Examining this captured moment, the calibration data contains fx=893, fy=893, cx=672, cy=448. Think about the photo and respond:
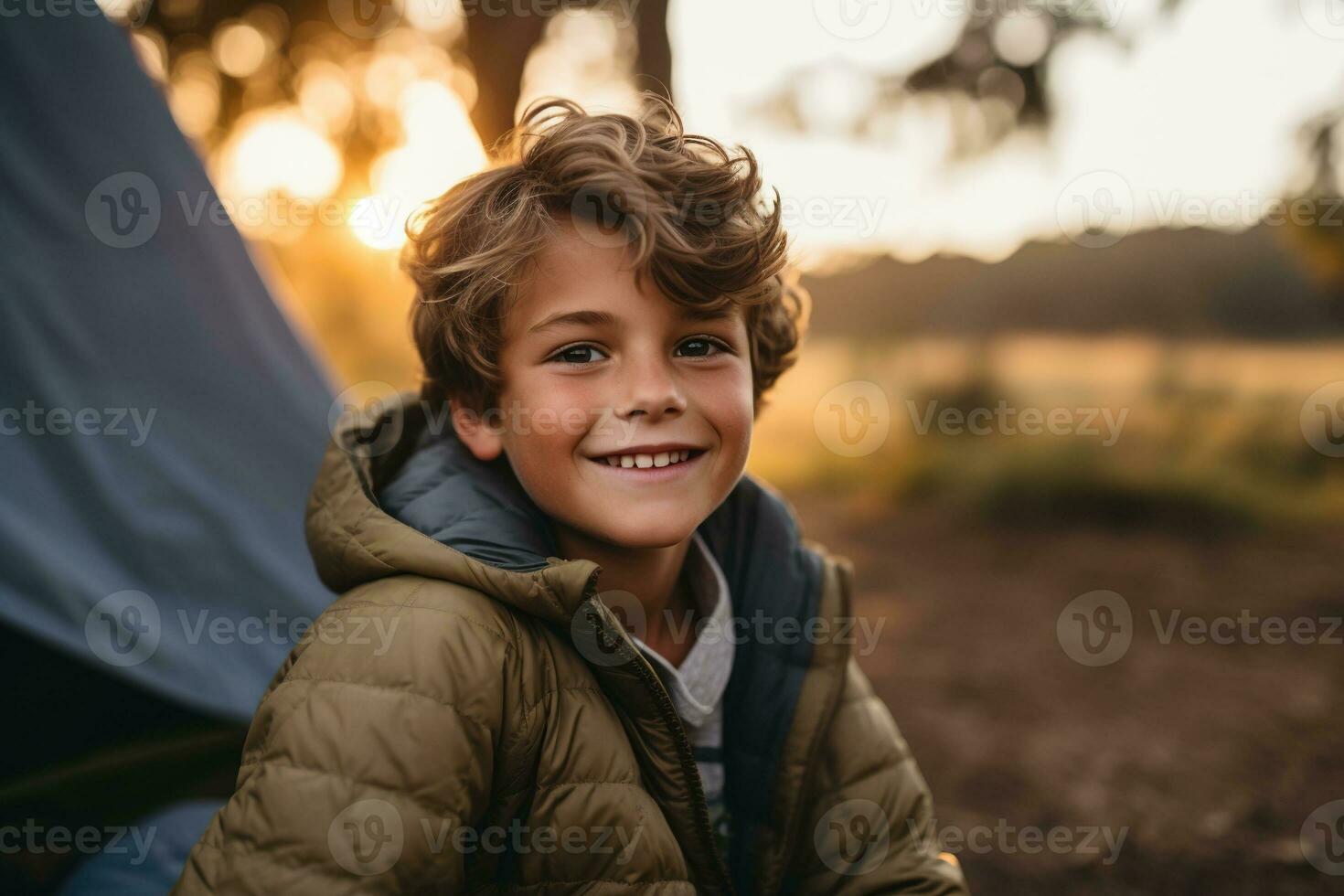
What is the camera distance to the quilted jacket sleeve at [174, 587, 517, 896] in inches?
41.2

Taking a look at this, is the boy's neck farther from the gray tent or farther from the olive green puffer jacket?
the gray tent

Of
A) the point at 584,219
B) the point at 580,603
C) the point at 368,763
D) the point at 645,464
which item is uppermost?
the point at 584,219

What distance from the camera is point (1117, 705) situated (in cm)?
347

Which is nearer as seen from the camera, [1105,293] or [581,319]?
[581,319]

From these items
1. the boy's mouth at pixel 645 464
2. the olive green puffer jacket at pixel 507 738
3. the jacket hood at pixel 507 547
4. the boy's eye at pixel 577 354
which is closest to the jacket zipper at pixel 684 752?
the olive green puffer jacket at pixel 507 738

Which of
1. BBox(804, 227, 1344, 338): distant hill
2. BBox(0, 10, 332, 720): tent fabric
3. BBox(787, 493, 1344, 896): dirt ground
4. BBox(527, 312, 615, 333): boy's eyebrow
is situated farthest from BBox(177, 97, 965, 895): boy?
BBox(804, 227, 1344, 338): distant hill

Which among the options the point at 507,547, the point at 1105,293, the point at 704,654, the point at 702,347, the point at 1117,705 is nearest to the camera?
the point at 507,547

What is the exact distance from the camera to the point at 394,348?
898cm

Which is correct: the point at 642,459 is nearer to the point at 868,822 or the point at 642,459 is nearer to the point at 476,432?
the point at 476,432

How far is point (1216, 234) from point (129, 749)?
677cm

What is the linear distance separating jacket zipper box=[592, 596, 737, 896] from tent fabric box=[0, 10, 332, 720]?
1.16m

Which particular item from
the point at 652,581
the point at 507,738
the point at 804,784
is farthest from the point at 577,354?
the point at 804,784

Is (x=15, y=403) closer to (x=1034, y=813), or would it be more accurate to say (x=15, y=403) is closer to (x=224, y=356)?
(x=224, y=356)

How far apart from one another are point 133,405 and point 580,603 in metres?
1.45
